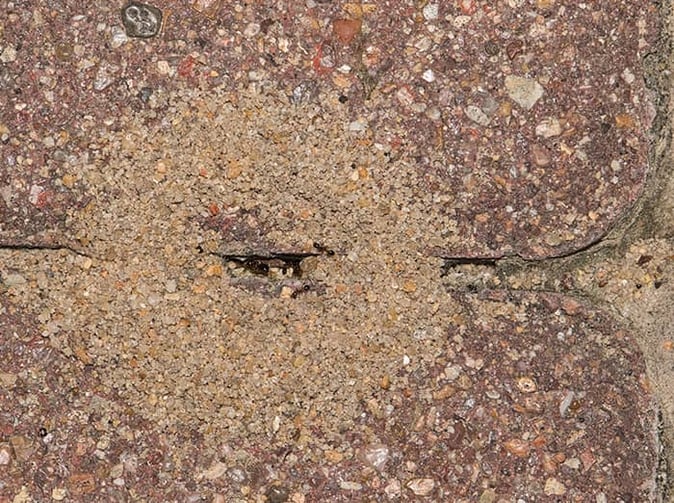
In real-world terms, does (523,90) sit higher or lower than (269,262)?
higher

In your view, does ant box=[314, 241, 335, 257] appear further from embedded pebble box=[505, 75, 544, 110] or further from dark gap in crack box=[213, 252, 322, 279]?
embedded pebble box=[505, 75, 544, 110]

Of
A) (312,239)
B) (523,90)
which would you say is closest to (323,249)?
(312,239)

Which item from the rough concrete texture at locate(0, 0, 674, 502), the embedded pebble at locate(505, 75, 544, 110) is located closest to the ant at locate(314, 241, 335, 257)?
the rough concrete texture at locate(0, 0, 674, 502)

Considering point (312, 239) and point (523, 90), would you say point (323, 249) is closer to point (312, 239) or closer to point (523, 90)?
point (312, 239)

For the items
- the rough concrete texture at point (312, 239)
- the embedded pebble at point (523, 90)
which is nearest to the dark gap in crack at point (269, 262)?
the rough concrete texture at point (312, 239)

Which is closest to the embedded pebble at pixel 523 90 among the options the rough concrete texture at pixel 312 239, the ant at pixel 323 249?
the rough concrete texture at pixel 312 239

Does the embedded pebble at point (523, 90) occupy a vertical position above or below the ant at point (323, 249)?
above

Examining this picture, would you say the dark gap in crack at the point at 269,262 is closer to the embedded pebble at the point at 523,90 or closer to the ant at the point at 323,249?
the ant at the point at 323,249

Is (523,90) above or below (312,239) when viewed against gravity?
above

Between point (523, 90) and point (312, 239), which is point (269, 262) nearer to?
point (312, 239)

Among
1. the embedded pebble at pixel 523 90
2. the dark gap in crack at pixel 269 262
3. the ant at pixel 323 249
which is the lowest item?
the dark gap in crack at pixel 269 262

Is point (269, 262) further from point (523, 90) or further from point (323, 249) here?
point (523, 90)
